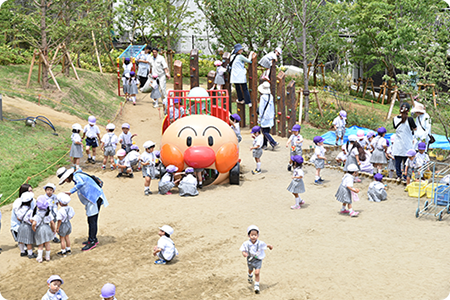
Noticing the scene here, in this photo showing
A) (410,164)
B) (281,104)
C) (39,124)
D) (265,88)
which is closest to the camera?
(410,164)

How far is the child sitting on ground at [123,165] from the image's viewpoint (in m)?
14.3

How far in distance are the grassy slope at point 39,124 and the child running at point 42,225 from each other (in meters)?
3.77

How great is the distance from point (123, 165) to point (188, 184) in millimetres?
2488

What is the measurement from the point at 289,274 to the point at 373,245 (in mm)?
1941

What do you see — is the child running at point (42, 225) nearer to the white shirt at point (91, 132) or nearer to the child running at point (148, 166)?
the child running at point (148, 166)

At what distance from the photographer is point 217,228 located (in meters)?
10.6

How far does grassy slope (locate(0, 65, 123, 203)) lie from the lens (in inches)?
551

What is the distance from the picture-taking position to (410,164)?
1292 cm

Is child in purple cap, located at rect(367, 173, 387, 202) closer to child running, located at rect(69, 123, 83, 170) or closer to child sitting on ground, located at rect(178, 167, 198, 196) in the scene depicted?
child sitting on ground, located at rect(178, 167, 198, 196)

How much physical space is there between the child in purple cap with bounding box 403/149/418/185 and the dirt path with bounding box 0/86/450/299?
0.55 m

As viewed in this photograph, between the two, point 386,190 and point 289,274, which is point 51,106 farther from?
point 289,274

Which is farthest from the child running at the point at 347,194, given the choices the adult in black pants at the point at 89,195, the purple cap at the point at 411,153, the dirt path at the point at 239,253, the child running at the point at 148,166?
the adult in black pants at the point at 89,195

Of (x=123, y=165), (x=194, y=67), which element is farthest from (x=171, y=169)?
(x=194, y=67)

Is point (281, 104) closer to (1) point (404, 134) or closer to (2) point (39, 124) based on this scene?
(1) point (404, 134)
